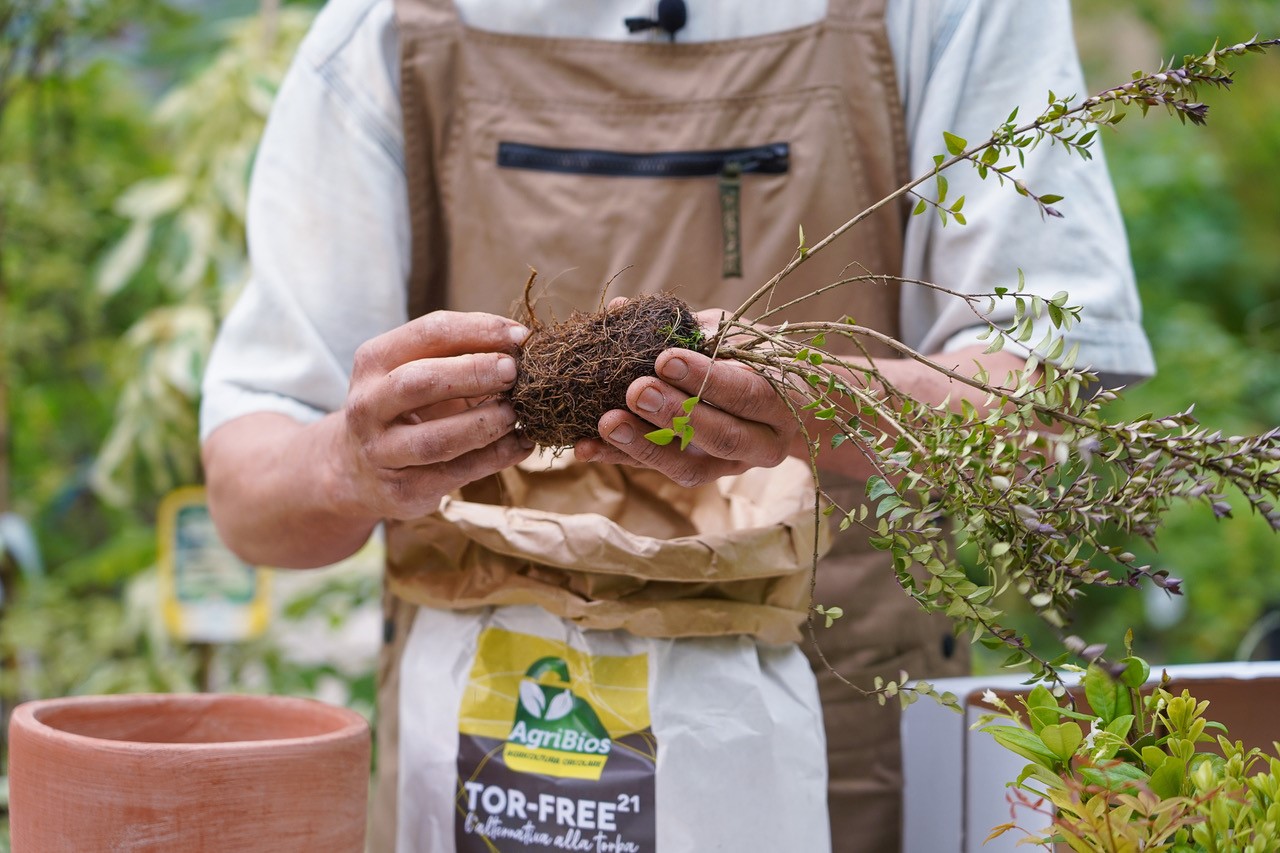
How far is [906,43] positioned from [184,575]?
1554 mm

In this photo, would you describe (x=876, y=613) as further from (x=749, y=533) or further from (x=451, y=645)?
(x=451, y=645)

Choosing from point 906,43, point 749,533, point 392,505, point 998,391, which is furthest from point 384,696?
point 906,43

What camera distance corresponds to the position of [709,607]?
102cm

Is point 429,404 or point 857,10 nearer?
point 429,404

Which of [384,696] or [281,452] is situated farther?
[384,696]

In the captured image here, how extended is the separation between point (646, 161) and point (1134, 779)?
2.63ft

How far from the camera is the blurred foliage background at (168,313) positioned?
2.30 m

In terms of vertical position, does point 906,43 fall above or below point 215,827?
above

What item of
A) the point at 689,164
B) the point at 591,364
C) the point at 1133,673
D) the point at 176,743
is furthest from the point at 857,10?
the point at 176,743

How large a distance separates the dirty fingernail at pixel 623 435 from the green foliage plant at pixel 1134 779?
33cm

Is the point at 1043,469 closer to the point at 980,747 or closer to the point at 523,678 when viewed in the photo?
the point at 980,747

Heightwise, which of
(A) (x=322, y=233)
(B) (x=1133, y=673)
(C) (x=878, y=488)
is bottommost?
(B) (x=1133, y=673)

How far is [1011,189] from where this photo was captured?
1204 millimetres

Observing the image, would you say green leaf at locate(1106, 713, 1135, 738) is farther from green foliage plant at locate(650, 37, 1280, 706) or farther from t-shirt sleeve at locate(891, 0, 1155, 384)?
t-shirt sleeve at locate(891, 0, 1155, 384)
